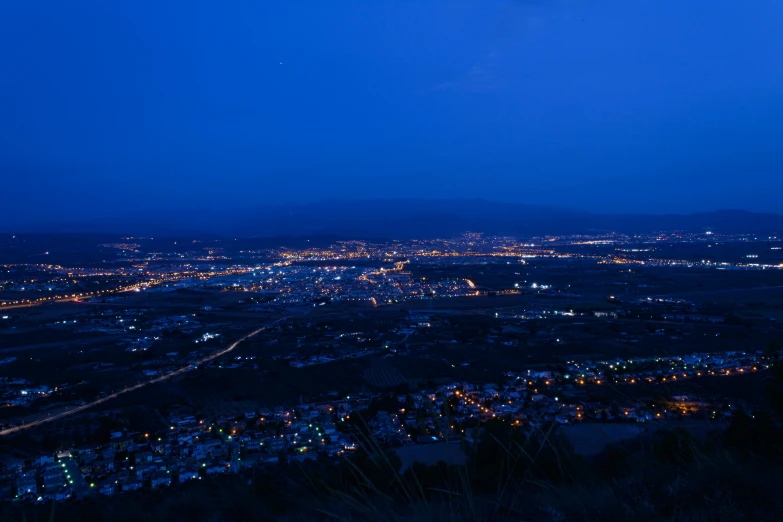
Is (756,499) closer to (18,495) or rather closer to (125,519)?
(125,519)

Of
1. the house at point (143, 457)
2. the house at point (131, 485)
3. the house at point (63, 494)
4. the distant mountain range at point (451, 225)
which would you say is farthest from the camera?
the distant mountain range at point (451, 225)

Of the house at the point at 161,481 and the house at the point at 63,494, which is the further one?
the house at the point at 161,481

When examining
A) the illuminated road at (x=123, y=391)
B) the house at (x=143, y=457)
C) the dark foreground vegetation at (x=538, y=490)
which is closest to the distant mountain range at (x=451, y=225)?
the illuminated road at (x=123, y=391)

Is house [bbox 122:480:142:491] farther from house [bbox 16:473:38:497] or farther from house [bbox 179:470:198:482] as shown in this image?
house [bbox 16:473:38:497]

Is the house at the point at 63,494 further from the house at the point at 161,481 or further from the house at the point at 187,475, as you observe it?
the house at the point at 187,475

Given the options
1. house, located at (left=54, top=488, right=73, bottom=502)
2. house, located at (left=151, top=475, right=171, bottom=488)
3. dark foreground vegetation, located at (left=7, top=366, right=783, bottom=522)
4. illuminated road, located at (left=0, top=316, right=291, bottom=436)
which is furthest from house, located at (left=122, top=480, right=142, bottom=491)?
illuminated road, located at (left=0, top=316, right=291, bottom=436)

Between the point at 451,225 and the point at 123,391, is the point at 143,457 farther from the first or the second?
the point at 451,225

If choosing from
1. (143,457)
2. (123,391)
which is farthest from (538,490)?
(123,391)

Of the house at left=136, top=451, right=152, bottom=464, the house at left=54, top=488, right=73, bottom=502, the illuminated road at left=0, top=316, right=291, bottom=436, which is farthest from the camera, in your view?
the illuminated road at left=0, top=316, right=291, bottom=436

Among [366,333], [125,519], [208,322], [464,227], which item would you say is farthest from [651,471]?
[464,227]

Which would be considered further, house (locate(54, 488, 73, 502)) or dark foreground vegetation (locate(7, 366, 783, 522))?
house (locate(54, 488, 73, 502))
